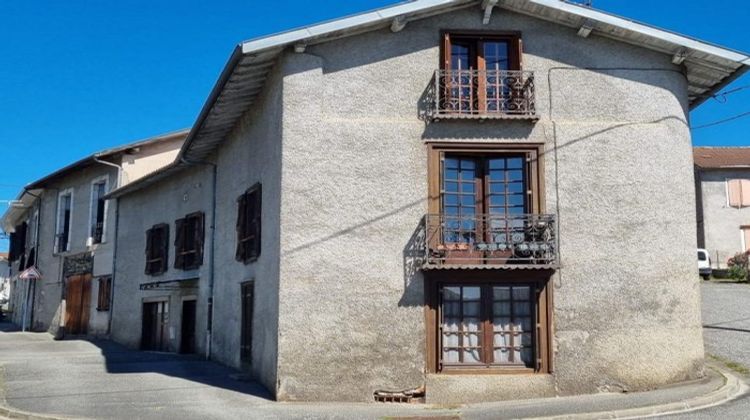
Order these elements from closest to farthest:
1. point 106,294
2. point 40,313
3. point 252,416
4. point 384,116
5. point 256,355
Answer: point 252,416
point 384,116
point 256,355
point 106,294
point 40,313

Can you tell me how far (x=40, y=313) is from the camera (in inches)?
1185

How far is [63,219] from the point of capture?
93.7 ft

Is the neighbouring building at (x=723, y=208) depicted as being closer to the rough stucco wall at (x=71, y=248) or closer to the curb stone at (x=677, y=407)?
the curb stone at (x=677, y=407)

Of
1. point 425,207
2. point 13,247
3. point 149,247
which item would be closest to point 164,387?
point 425,207

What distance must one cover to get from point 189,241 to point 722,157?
27043mm

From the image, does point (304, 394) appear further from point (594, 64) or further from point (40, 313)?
point (40, 313)

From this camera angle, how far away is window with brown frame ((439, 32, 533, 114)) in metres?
13.3

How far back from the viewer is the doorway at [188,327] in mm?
20297

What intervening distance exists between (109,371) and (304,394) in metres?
6.01

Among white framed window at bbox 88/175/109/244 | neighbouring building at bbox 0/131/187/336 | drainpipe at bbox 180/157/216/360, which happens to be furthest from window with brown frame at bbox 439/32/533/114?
white framed window at bbox 88/175/109/244

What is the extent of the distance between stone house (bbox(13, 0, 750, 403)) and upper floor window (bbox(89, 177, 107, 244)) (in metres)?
13.6

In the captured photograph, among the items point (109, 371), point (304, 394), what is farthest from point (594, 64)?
point (109, 371)

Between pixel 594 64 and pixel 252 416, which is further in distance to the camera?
pixel 594 64

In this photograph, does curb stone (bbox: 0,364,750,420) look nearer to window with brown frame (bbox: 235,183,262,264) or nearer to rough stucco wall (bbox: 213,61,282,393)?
rough stucco wall (bbox: 213,61,282,393)
